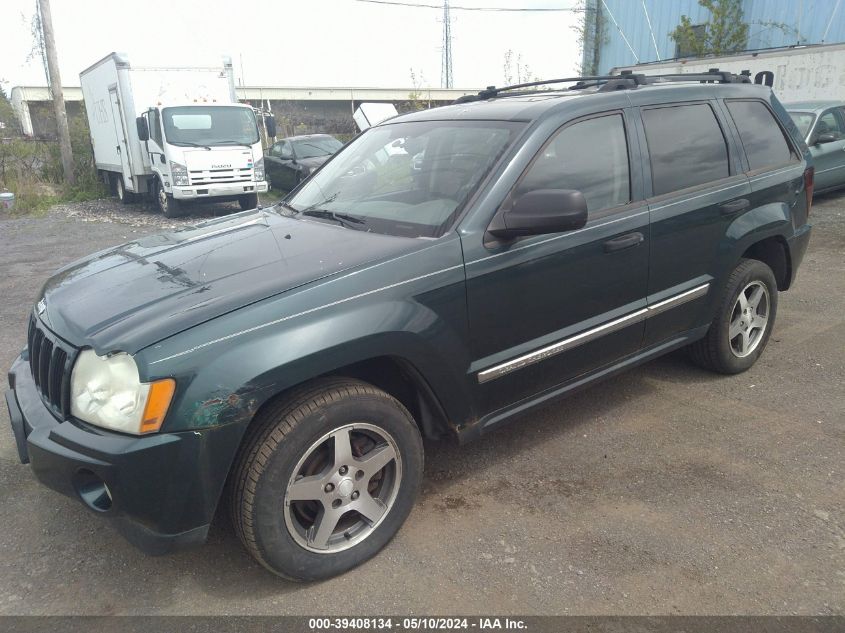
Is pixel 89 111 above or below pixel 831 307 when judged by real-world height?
above

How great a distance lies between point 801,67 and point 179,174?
1303 centimetres

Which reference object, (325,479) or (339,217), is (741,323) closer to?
(339,217)

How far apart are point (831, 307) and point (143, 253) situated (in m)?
5.44

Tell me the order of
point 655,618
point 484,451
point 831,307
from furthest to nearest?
point 831,307 < point 484,451 < point 655,618

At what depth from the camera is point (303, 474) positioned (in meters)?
2.48

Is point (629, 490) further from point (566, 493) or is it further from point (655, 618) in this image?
point (655, 618)

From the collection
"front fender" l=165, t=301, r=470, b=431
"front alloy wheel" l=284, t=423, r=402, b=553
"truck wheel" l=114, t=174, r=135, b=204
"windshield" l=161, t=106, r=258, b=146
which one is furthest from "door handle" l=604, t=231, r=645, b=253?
"truck wheel" l=114, t=174, r=135, b=204

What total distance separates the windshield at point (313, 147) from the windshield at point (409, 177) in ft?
41.2

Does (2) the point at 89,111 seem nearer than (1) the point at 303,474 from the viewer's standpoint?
No

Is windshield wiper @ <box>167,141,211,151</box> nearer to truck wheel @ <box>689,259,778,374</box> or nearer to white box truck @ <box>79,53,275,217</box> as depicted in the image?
white box truck @ <box>79,53,275,217</box>

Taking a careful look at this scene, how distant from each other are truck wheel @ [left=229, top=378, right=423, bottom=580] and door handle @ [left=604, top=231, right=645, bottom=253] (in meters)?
1.33

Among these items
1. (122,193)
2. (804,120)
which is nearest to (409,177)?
(804,120)

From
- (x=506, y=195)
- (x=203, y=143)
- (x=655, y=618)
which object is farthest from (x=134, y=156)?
(x=655, y=618)

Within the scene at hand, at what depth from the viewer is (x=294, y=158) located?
15.7 m
